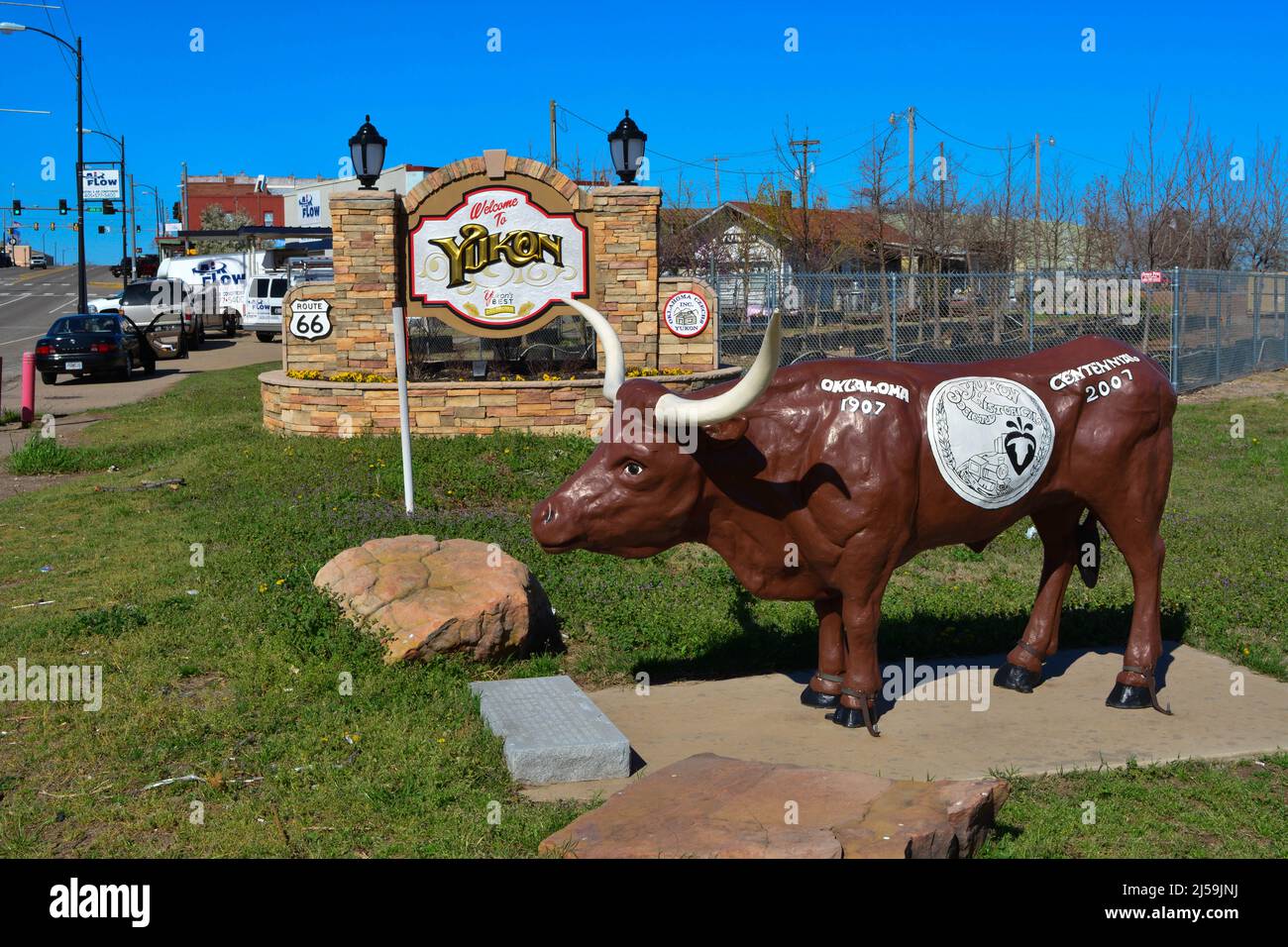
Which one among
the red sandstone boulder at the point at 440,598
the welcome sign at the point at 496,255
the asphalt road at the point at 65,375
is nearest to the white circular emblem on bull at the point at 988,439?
the red sandstone boulder at the point at 440,598

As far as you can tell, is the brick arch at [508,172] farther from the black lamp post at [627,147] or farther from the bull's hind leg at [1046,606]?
the bull's hind leg at [1046,606]

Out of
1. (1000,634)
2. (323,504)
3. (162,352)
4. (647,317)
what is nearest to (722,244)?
(162,352)

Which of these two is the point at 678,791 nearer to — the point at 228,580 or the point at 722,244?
the point at 228,580

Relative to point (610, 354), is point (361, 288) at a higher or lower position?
higher

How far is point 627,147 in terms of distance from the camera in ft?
50.3

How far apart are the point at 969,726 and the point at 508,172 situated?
35.7ft

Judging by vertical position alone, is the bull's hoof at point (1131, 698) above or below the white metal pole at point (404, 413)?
below

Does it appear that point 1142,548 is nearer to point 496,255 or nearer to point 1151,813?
point 1151,813

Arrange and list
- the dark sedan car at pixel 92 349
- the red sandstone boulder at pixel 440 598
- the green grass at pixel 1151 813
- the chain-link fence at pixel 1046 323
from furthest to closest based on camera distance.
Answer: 1. the dark sedan car at pixel 92 349
2. the chain-link fence at pixel 1046 323
3. the red sandstone boulder at pixel 440 598
4. the green grass at pixel 1151 813

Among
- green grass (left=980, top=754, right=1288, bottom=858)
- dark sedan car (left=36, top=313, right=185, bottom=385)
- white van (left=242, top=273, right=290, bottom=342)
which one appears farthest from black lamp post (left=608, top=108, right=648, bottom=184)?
white van (left=242, top=273, right=290, bottom=342)

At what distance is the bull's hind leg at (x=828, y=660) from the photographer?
6445 mm

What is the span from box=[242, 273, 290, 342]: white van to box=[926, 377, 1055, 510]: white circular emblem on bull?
32985 mm

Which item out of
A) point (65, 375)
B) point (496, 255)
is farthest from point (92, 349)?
point (496, 255)

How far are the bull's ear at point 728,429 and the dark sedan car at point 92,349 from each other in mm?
22504
